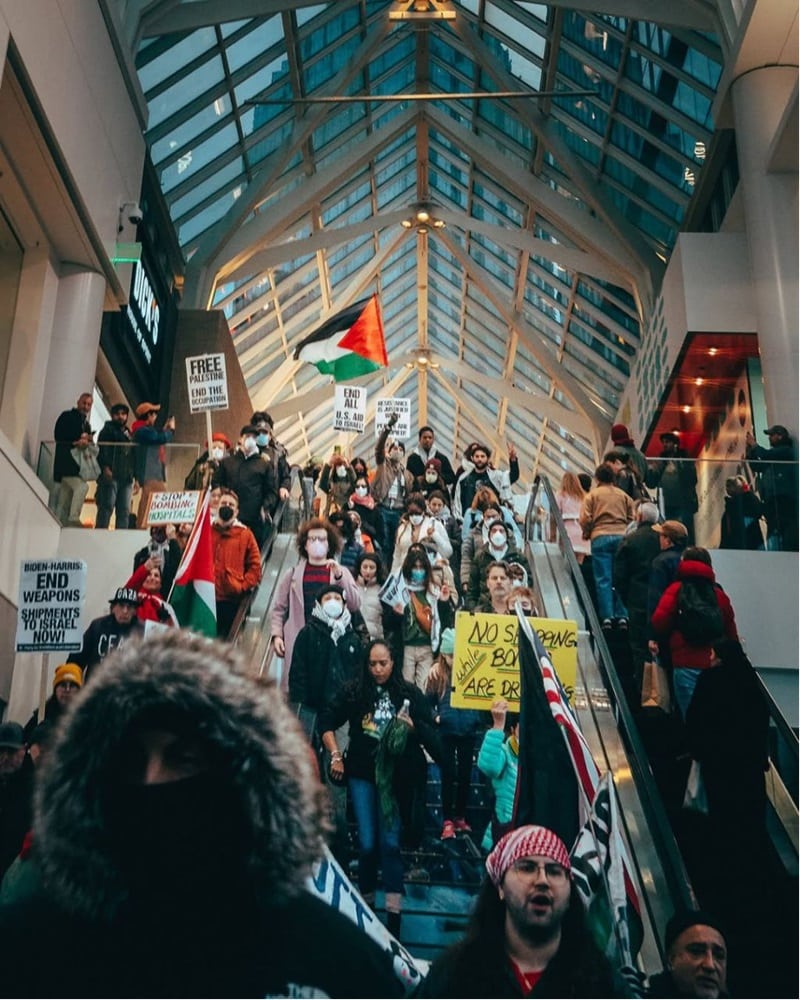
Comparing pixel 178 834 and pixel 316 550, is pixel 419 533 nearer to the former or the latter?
Result: pixel 316 550

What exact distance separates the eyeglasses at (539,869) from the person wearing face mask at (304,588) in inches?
160

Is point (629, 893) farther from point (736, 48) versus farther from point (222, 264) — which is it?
point (222, 264)

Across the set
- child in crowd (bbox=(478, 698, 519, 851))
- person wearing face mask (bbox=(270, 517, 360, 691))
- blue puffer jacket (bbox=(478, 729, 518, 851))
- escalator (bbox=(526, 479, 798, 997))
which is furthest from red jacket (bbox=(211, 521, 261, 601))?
blue puffer jacket (bbox=(478, 729, 518, 851))

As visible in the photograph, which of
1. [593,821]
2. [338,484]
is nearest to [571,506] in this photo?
[338,484]

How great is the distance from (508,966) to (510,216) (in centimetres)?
2565

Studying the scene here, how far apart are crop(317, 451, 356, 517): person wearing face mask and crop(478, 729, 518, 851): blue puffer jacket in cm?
704

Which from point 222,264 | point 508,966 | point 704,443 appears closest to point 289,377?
point 222,264

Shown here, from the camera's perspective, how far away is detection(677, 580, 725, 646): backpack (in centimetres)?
746

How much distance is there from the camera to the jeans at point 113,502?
13.5 m

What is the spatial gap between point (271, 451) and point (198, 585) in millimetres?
5110

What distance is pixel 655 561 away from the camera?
28.0 ft

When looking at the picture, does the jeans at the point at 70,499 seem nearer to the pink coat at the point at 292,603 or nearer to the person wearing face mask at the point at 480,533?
the person wearing face mask at the point at 480,533

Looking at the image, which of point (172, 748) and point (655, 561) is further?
point (655, 561)

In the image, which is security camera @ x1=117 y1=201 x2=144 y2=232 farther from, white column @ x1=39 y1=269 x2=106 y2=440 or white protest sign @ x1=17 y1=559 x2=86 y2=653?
white protest sign @ x1=17 y1=559 x2=86 y2=653
